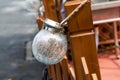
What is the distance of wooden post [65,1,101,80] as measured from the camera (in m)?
1.40

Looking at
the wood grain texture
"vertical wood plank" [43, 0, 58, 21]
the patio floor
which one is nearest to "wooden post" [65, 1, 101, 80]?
the wood grain texture

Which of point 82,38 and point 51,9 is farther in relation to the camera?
point 51,9

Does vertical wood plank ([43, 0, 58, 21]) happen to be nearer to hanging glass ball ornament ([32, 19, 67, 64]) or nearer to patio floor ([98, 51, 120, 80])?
hanging glass ball ornament ([32, 19, 67, 64])

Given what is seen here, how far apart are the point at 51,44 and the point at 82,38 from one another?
0.15m

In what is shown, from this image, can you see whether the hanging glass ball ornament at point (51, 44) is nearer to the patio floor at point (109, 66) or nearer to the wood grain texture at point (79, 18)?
the wood grain texture at point (79, 18)

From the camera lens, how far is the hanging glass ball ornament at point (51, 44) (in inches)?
55.4

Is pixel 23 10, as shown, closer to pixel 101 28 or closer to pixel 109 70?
pixel 101 28

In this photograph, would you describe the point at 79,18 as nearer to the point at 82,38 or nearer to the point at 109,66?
the point at 82,38

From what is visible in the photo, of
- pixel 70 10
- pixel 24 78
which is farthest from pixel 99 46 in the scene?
pixel 70 10

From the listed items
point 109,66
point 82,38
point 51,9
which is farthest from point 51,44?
point 109,66

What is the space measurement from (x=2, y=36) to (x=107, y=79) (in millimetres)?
4359

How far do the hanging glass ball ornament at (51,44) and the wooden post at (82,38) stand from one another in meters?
0.06

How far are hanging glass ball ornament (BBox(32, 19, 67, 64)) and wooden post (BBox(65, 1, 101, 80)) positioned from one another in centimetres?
6

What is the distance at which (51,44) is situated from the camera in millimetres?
1406
